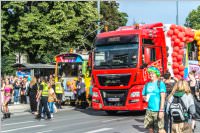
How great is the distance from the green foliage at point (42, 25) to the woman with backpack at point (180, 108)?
30.1m

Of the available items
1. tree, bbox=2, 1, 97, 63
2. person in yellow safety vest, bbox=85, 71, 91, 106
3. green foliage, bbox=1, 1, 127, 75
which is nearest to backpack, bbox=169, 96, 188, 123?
person in yellow safety vest, bbox=85, 71, 91, 106

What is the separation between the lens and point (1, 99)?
18.8m

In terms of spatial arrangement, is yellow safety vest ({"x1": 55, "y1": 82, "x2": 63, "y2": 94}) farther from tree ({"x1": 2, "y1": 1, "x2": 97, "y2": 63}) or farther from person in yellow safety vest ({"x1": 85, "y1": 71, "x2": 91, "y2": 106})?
tree ({"x1": 2, "y1": 1, "x2": 97, "y2": 63})

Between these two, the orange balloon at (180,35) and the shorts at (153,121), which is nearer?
the shorts at (153,121)

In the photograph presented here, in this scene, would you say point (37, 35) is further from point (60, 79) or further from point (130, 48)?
point (130, 48)

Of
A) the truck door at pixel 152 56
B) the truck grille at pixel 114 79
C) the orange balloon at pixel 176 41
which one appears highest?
the orange balloon at pixel 176 41

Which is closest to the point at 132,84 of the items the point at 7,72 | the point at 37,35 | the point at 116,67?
the point at 116,67

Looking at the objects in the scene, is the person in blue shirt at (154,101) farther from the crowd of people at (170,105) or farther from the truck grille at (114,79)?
the truck grille at (114,79)

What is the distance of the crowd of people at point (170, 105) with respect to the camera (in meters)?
9.05

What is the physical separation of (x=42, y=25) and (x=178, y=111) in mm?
31220

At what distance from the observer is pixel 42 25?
39250mm

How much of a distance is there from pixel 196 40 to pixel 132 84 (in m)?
5.80

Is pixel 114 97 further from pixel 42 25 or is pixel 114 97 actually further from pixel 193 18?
pixel 193 18

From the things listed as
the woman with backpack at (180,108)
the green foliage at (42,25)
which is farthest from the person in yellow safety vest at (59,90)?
the woman with backpack at (180,108)
